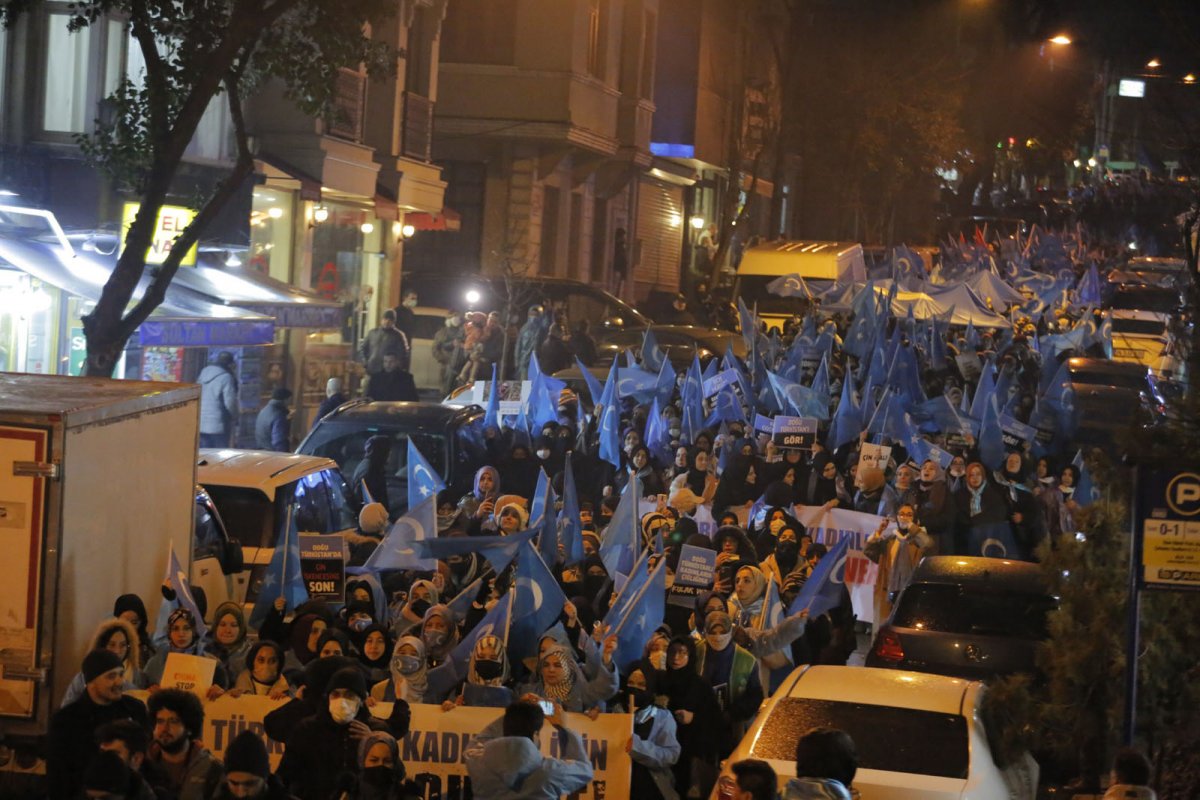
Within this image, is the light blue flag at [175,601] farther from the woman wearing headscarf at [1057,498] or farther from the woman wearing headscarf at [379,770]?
the woman wearing headscarf at [1057,498]

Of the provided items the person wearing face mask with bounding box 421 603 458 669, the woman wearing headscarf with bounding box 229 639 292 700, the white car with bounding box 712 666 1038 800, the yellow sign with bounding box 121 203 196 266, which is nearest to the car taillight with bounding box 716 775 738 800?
the white car with bounding box 712 666 1038 800

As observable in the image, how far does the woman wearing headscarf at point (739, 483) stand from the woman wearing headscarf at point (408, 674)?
6546 mm

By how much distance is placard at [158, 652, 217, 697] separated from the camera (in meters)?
8.16

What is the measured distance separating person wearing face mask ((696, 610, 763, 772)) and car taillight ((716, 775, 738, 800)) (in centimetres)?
164

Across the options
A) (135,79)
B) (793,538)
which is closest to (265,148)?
(135,79)

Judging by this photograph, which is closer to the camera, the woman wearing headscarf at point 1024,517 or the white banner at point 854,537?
the white banner at point 854,537

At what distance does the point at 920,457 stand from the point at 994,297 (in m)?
17.4

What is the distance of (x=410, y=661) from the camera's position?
8.40 metres

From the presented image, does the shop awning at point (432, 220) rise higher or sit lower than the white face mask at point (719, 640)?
higher

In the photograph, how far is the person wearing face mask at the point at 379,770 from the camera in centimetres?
701

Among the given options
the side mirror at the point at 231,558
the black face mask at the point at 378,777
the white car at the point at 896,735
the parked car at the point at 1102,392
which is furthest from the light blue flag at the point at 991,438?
the black face mask at the point at 378,777

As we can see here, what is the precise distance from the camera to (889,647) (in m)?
10.7

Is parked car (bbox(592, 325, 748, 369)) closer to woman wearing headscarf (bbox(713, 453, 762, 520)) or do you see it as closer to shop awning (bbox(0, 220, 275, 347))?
shop awning (bbox(0, 220, 275, 347))

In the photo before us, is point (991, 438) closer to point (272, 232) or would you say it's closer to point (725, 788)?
point (725, 788)
